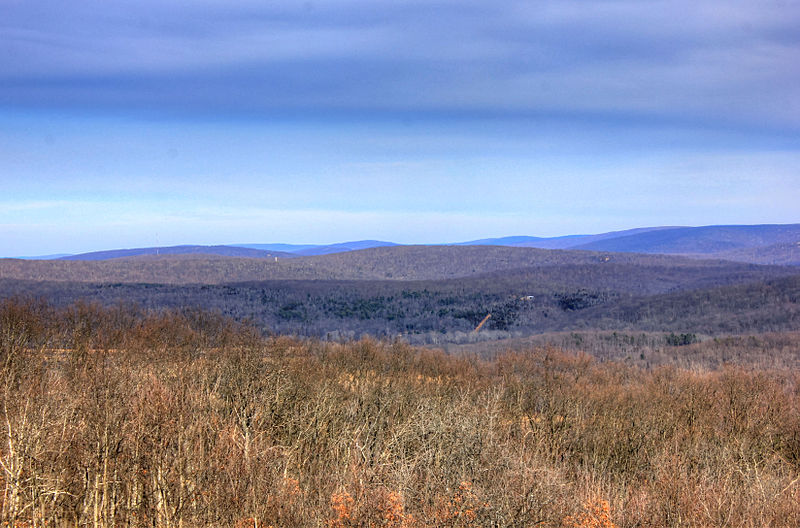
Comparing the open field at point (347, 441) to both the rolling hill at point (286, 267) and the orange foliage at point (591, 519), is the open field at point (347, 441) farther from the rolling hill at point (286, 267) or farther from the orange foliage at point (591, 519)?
the rolling hill at point (286, 267)

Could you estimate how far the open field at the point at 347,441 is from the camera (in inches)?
413

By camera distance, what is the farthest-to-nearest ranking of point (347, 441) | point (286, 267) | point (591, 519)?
point (286, 267) < point (347, 441) < point (591, 519)

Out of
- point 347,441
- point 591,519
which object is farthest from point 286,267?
point 591,519

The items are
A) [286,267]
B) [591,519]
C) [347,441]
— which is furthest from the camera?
[286,267]

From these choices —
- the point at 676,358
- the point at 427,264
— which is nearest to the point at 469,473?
the point at 676,358

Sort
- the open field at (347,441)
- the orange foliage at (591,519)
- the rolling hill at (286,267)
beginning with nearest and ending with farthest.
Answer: the open field at (347,441) → the orange foliage at (591,519) → the rolling hill at (286,267)

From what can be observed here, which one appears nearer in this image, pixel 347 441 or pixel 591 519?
pixel 591 519

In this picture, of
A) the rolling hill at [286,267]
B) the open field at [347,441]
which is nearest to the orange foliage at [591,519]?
the open field at [347,441]

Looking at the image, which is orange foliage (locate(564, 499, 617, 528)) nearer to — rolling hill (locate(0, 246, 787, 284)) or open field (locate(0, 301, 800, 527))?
open field (locate(0, 301, 800, 527))

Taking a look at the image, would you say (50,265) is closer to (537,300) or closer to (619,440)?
(537,300)

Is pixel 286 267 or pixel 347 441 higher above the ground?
pixel 286 267

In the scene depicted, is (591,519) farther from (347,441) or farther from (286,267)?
(286,267)

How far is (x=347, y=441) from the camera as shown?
19953 mm

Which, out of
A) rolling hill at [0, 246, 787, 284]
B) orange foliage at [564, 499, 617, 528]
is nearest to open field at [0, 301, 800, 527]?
orange foliage at [564, 499, 617, 528]
